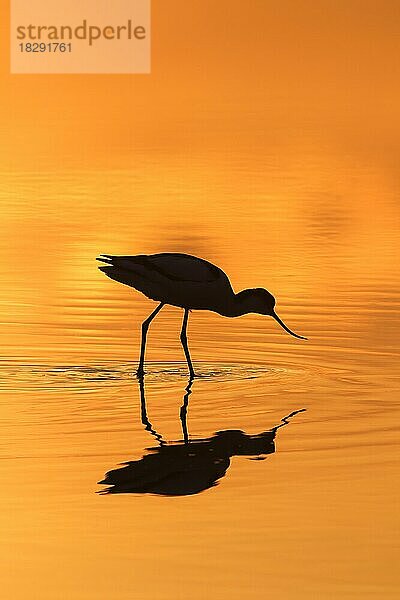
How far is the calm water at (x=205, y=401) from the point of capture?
9.22 metres

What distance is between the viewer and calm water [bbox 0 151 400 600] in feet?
30.2

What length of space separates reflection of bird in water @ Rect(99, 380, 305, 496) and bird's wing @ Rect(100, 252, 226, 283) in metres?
3.24

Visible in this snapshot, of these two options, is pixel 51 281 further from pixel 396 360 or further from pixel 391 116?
pixel 391 116

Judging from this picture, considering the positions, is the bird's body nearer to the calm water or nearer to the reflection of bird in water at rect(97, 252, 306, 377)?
the reflection of bird in water at rect(97, 252, 306, 377)

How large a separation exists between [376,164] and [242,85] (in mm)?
5658

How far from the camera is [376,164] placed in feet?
94.9

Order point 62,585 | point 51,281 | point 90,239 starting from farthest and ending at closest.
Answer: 1. point 90,239
2. point 51,281
3. point 62,585

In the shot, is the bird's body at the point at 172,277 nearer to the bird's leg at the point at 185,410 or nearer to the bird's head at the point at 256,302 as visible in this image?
the bird's head at the point at 256,302

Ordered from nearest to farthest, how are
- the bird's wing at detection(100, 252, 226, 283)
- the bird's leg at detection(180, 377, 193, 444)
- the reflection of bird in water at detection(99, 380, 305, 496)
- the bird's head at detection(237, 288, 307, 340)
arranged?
1. the reflection of bird in water at detection(99, 380, 305, 496)
2. the bird's leg at detection(180, 377, 193, 444)
3. the bird's wing at detection(100, 252, 226, 283)
4. the bird's head at detection(237, 288, 307, 340)

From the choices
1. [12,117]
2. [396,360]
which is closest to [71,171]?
[12,117]

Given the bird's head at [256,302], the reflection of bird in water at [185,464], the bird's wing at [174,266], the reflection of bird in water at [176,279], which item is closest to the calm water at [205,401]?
the reflection of bird in water at [185,464]

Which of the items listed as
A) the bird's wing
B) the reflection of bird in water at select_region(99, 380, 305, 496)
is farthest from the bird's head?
the reflection of bird in water at select_region(99, 380, 305, 496)

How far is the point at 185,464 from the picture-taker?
1143 cm

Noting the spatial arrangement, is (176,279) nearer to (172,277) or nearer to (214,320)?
(172,277)
